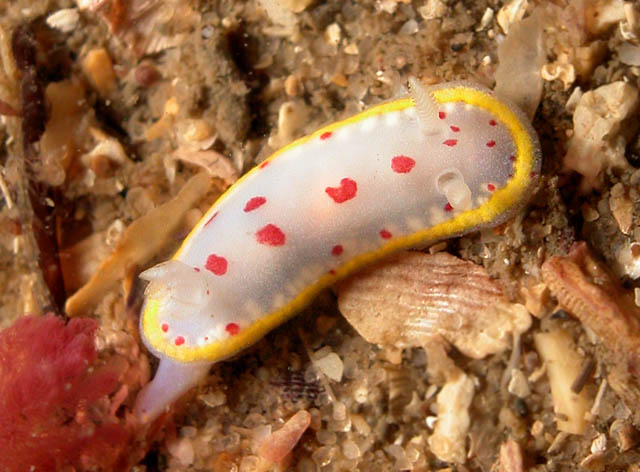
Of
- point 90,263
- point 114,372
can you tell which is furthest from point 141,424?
point 90,263

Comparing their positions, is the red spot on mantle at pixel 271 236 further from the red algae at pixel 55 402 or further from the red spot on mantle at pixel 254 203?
the red algae at pixel 55 402

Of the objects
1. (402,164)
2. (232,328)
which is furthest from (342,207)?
(232,328)

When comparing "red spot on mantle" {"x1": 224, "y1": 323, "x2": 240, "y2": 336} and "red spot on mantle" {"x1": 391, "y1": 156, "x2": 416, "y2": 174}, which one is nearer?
"red spot on mantle" {"x1": 391, "y1": 156, "x2": 416, "y2": 174}

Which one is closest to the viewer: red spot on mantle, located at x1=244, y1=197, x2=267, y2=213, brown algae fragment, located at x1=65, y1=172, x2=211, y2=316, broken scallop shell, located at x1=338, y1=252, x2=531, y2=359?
red spot on mantle, located at x1=244, y1=197, x2=267, y2=213

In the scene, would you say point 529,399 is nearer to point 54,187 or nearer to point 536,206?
point 536,206

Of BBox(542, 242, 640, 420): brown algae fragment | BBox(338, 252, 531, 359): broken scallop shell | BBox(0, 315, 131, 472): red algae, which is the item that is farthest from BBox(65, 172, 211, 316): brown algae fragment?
BBox(542, 242, 640, 420): brown algae fragment

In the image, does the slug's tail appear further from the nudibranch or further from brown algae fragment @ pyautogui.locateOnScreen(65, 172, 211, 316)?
brown algae fragment @ pyautogui.locateOnScreen(65, 172, 211, 316)
